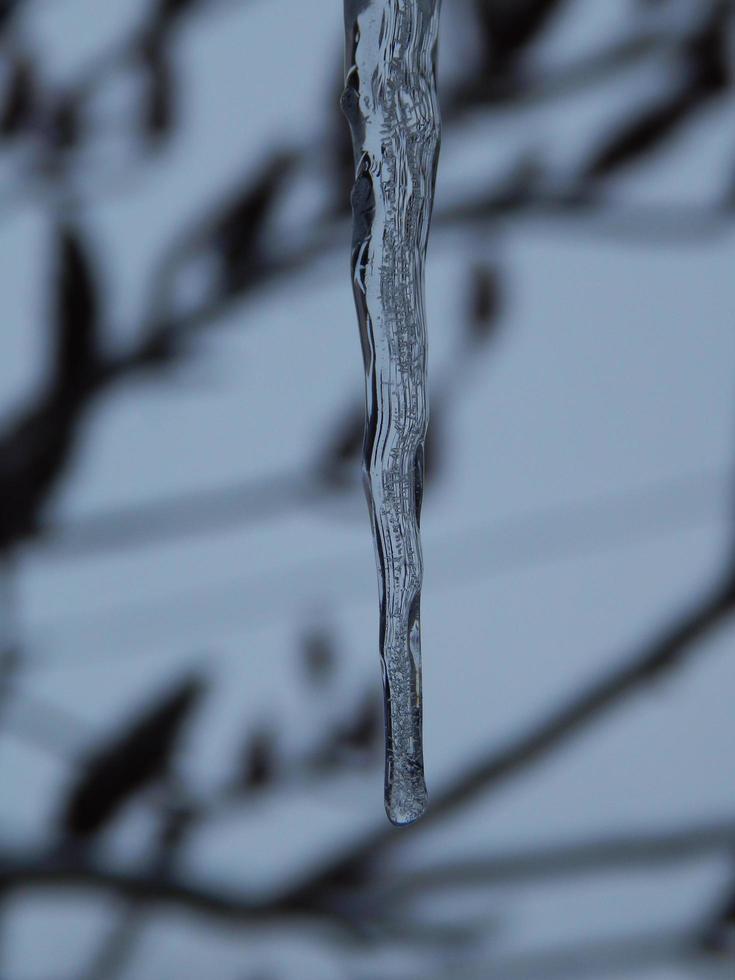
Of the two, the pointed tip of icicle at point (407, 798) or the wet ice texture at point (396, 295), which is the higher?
the wet ice texture at point (396, 295)

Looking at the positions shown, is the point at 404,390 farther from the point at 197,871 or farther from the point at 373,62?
the point at 197,871

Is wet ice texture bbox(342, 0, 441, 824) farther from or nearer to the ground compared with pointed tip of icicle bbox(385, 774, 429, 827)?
farther from the ground

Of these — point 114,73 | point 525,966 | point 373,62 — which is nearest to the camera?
point 373,62

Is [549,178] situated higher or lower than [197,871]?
higher

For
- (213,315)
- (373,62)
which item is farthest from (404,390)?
(213,315)
